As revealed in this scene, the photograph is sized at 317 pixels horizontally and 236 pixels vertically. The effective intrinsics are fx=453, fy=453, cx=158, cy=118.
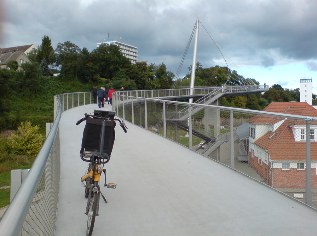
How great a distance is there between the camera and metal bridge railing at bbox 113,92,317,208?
6.27m

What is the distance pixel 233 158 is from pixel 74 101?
86.8 ft

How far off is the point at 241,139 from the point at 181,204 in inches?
104

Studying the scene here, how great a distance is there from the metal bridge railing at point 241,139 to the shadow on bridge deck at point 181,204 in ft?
0.71

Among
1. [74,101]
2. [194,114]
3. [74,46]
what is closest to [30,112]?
[74,46]

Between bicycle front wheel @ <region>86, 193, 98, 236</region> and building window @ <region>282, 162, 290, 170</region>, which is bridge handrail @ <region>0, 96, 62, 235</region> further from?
building window @ <region>282, 162, 290, 170</region>

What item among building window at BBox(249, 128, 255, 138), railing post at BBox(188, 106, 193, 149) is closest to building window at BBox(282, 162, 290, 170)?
building window at BBox(249, 128, 255, 138)

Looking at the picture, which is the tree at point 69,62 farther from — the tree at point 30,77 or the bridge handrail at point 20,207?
the bridge handrail at point 20,207

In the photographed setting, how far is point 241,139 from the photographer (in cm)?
846

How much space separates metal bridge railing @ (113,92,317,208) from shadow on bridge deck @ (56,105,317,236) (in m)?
0.22

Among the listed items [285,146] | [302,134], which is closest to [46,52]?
[285,146]

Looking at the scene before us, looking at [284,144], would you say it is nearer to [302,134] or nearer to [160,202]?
[302,134]

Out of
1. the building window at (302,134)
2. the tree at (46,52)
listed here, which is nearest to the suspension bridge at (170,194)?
the building window at (302,134)

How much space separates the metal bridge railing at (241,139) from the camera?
20.6 ft

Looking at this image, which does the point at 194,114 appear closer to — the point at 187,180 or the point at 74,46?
the point at 187,180
